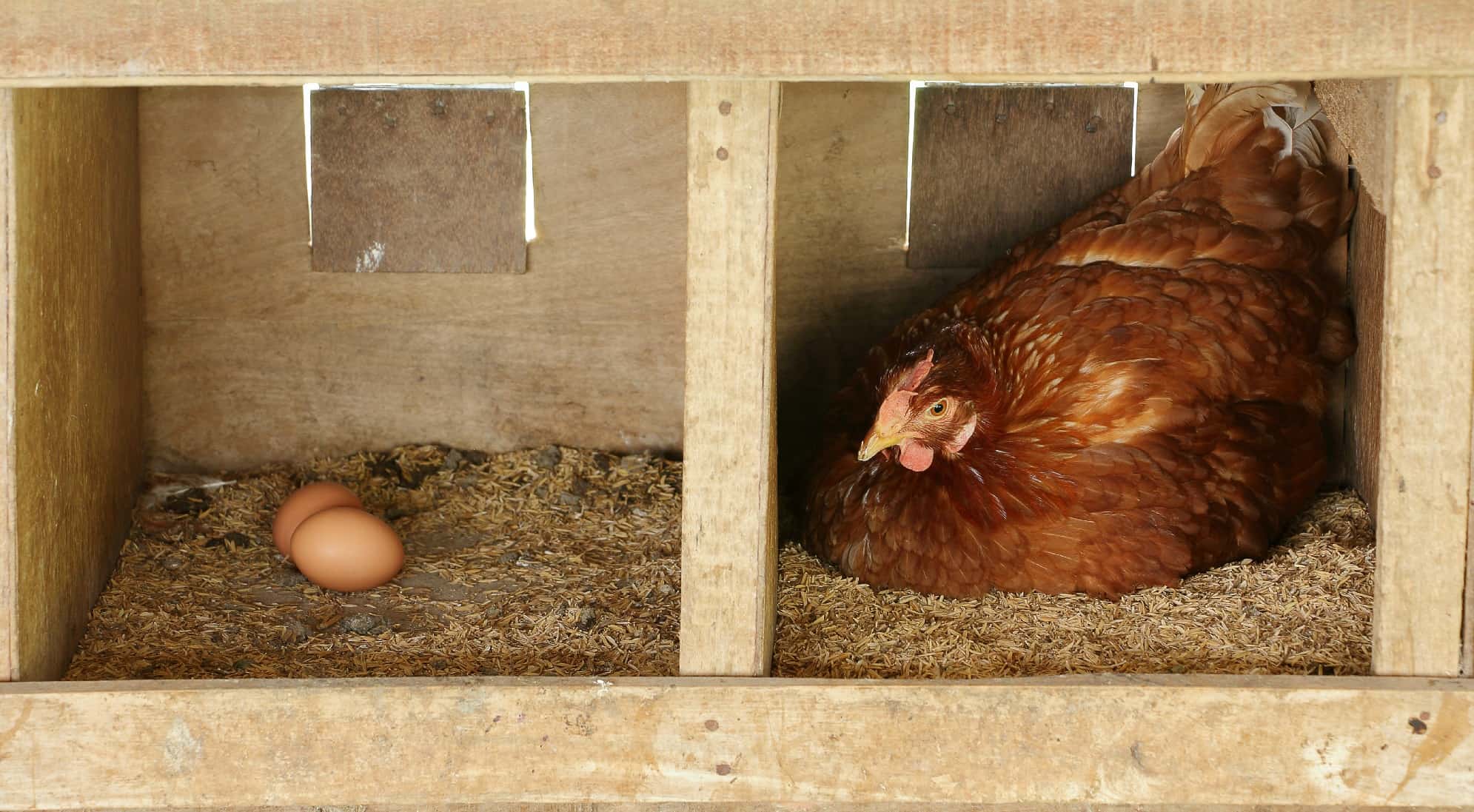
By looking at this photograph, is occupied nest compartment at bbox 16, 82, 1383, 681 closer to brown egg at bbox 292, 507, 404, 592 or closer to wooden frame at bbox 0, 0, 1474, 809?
brown egg at bbox 292, 507, 404, 592

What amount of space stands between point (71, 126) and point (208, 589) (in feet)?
2.72

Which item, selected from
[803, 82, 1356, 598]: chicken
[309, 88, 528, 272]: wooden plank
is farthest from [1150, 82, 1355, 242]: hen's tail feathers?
[309, 88, 528, 272]: wooden plank

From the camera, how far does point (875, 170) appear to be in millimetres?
2773

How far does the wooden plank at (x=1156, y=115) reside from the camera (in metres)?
2.72

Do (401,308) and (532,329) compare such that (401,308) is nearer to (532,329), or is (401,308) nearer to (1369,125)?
(532,329)

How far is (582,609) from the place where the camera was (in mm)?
2148

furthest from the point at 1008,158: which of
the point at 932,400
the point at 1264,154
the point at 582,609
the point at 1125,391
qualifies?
the point at 582,609

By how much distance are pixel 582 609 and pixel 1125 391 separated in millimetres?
994

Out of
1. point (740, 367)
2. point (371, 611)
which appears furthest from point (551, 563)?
point (740, 367)

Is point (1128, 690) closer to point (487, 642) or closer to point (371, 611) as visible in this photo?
point (487, 642)

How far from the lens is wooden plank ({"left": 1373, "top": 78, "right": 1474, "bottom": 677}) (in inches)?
64.4

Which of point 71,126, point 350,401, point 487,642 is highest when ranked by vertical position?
point 71,126

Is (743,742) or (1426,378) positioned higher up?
(1426,378)

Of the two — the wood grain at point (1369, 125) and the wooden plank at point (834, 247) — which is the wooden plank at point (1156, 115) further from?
the wood grain at point (1369, 125)
